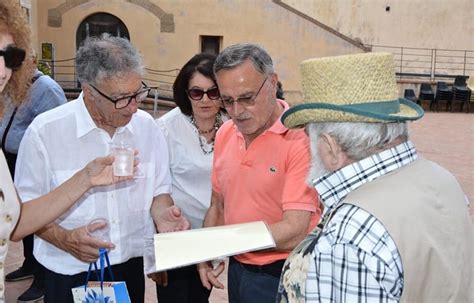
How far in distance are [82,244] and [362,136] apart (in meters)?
1.41

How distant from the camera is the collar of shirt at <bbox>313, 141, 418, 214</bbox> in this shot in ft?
5.11

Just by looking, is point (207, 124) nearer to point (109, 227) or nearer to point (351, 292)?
point (109, 227)

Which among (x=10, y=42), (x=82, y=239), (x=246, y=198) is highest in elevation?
(x=10, y=42)

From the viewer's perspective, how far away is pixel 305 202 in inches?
89.9

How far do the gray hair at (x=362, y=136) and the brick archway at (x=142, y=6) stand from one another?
841 inches

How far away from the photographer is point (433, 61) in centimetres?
2641

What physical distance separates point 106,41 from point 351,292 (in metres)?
1.68

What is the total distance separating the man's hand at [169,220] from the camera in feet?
8.92

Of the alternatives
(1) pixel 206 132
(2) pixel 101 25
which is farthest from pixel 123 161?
(2) pixel 101 25

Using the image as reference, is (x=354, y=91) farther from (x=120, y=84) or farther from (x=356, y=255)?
(x=120, y=84)

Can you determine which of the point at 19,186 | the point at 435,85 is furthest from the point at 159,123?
the point at 435,85

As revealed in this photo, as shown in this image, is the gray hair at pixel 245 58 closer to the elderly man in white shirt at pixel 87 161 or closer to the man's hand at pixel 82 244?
the elderly man in white shirt at pixel 87 161

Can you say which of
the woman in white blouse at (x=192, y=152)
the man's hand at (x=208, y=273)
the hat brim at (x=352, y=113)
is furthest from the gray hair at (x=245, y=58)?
the man's hand at (x=208, y=273)

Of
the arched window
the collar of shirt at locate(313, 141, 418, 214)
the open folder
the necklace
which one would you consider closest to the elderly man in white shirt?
the necklace
